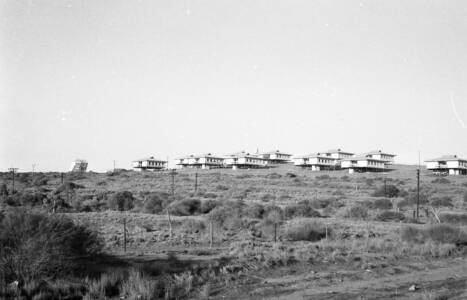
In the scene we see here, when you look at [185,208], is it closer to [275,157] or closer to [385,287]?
[385,287]

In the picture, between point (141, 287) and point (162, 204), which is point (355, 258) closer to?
point (141, 287)

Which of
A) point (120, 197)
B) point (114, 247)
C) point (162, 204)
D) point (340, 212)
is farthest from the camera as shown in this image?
point (120, 197)

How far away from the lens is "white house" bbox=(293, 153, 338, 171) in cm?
12000

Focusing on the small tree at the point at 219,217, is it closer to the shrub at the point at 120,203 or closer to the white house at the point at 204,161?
the shrub at the point at 120,203

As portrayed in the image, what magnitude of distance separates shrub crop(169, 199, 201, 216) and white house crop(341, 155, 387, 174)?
73.5 m

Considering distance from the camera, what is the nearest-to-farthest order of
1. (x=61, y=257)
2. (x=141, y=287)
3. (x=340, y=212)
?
1. (x=141, y=287)
2. (x=61, y=257)
3. (x=340, y=212)

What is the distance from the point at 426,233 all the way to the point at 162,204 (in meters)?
28.1

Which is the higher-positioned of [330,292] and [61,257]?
[61,257]

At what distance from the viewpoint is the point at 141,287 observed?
11.4 metres

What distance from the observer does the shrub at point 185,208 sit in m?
39.6

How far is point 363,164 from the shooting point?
108m

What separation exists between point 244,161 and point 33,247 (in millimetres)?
115689

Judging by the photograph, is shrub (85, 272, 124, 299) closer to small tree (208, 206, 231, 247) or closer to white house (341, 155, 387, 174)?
small tree (208, 206, 231, 247)

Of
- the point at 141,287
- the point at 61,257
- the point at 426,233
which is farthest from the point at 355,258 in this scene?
the point at 61,257
